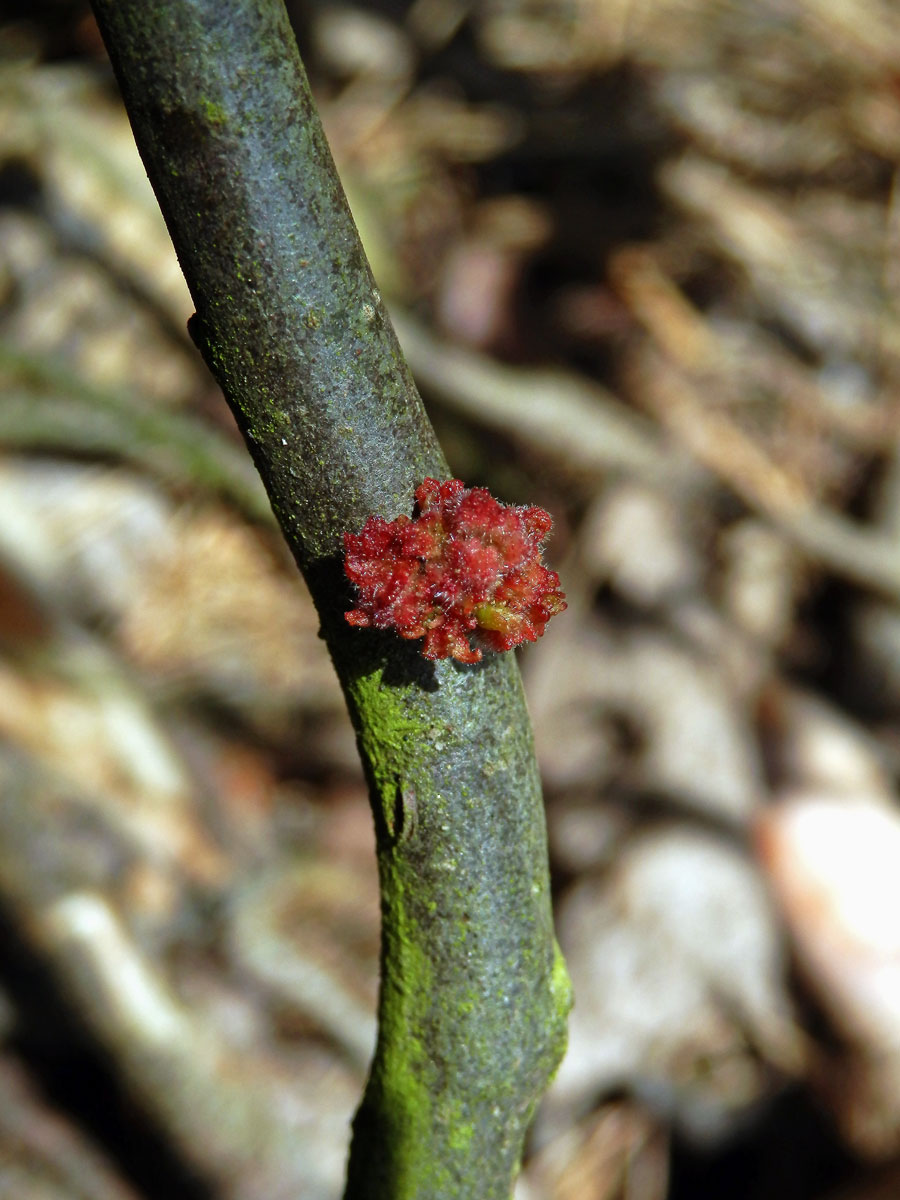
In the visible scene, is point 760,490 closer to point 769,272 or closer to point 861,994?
point 769,272

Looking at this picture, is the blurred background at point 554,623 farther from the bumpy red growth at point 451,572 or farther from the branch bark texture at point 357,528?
the bumpy red growth at point 451,572

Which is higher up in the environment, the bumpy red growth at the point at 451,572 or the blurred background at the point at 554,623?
the blurred background at the point at 554,623

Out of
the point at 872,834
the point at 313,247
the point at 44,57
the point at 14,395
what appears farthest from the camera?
the point at 44,57

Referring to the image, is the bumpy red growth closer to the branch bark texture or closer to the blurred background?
the branch bark texture

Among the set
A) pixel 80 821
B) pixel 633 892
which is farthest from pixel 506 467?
pixel 80 821

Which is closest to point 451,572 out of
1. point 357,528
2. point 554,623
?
point 357,528

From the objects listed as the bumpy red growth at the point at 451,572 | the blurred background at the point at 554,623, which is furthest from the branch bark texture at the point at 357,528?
the blurred background at the point at 554,623

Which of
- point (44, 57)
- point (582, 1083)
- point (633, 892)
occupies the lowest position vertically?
point (582, 1083)
